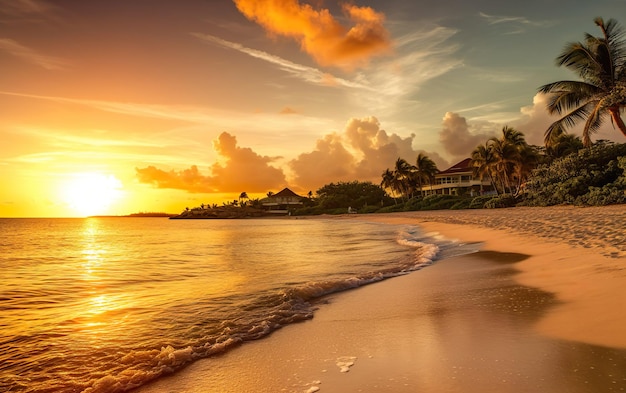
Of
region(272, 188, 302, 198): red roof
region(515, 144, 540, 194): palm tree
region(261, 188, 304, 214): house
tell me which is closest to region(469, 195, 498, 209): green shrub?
region(515, 144, 540, 194): palm tree

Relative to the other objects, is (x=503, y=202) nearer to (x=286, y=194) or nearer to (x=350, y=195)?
(x=350, y=195)

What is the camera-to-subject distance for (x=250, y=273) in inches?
494

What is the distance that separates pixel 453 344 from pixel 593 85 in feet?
101

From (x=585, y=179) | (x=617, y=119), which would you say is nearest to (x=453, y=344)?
(x=617, y=119)

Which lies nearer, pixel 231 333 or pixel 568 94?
pixel 231 333

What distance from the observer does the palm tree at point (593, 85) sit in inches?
1018

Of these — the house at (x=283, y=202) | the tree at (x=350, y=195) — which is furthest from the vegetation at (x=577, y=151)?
the house at (x=283, y=202)

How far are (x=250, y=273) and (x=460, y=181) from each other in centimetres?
7671

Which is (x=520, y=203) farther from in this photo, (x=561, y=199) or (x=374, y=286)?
(x=374, y=286)

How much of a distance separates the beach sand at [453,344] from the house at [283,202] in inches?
4669

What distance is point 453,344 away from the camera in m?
4.45

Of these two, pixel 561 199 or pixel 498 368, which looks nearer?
pixel 498 368

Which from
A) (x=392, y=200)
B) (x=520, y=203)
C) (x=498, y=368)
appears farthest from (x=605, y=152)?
(x=392, y=200)

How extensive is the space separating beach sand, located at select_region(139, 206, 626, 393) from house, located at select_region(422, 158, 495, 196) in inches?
2904
